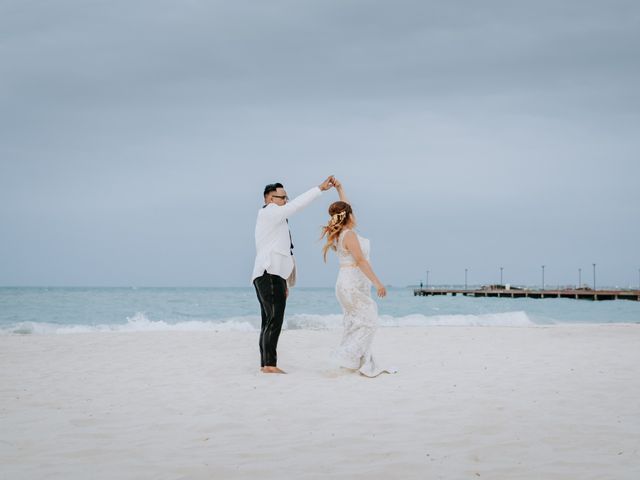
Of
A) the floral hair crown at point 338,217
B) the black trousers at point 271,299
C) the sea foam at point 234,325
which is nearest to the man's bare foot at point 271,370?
the black trousers at point 271,299

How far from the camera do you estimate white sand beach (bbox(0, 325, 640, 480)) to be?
364 centimetres

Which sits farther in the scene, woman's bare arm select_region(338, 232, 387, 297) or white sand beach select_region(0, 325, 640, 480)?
woman's bare arm select_region(338, 232, 387, 297)

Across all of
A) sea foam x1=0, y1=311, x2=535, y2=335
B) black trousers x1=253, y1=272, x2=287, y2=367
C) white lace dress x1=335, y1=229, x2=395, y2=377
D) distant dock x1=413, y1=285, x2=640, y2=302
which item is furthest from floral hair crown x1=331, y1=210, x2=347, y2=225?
distant dock x1=413, y1=285, x2=640, y2=302

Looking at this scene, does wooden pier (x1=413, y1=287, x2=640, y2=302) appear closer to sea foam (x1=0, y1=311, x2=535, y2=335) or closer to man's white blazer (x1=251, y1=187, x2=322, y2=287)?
sea foam (x1=0, y1=311, x2=535, y2=335)

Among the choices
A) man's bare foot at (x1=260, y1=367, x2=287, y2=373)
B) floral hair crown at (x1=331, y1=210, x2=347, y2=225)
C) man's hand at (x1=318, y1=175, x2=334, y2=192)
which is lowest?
man's bare foot at (x1=260, y1=367, x2=287, y2=373)

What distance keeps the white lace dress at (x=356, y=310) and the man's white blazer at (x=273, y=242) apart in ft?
1.89

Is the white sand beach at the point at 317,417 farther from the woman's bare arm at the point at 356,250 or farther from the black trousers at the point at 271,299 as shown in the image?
the woman's bare arm at the point at 356,250

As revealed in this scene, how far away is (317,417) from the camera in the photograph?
4.87m

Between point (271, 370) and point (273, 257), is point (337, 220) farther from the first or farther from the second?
point (271, 370)

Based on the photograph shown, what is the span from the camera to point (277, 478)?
341 centimetres

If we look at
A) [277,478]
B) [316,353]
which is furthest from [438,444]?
[316,353]

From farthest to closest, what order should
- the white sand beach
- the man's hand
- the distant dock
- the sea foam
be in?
the distant dock
the sea foam
the man's hand
the white sand beach

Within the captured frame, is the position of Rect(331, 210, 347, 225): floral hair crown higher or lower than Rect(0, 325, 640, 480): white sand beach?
higher

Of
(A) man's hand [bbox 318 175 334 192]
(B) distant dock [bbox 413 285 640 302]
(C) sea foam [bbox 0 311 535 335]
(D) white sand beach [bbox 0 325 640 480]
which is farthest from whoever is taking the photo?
(B) distant dock [bbox 413 285 640 302]
